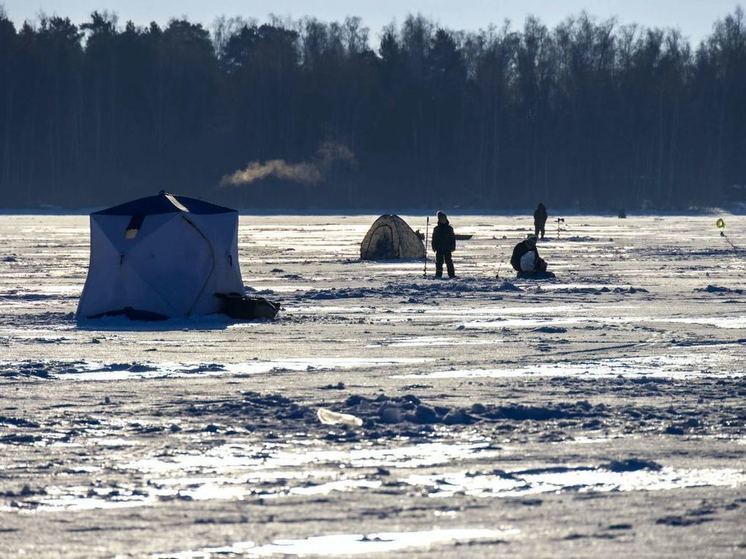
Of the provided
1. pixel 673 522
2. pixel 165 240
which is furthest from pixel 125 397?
pixel 165 240

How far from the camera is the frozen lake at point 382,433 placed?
742 centimetres

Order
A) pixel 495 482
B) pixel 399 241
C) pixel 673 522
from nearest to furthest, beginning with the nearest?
pixel 673 522 → pixel 495 482 → pixel 399 241

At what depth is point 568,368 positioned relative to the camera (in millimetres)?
14227

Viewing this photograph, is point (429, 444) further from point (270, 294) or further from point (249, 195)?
point (249, 195)

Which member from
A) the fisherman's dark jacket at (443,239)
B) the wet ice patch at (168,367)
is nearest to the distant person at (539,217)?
the fisherman's dark jacket at (443,239)

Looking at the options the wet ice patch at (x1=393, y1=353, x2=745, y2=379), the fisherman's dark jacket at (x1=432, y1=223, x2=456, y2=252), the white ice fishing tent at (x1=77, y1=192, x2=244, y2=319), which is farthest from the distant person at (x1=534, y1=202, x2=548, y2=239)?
the wet ice patch at (x1=393, y1=353, x2=745, y2=379)

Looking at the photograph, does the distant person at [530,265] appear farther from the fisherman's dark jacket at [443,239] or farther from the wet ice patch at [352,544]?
the wet ice patch at [352,544]

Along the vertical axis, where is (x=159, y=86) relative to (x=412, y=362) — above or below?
above

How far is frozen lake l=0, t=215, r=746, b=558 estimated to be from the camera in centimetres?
742

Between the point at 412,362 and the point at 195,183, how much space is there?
3672 inches

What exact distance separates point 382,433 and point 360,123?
9787 centimetres

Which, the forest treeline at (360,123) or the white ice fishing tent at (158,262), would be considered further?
the forest treeline at (360,123)

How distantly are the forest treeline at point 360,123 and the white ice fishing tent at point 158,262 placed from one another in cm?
8163

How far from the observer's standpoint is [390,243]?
1460 inches
